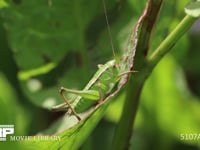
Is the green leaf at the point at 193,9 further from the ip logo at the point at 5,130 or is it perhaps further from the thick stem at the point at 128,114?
the ip logo at the point at 5,130

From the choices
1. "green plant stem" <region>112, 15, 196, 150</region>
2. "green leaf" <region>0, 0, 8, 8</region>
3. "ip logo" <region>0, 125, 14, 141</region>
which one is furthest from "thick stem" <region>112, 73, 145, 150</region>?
"green leaf" <region>0, 0, 8, 8</region>

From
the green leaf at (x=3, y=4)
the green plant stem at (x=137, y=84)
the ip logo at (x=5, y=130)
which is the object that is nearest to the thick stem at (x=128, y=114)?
the green plant stem at (x=137, y=84)

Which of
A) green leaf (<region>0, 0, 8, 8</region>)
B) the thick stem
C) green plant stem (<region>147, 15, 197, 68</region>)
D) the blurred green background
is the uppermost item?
green leaf (<region>0, 0, 8, 8</region>)

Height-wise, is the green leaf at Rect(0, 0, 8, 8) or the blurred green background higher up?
the green leaf at Rect(0, 0, 8, 8)

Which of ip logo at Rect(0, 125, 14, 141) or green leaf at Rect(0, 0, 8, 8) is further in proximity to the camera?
green leaf at Rect(0, 0, 8, 8)

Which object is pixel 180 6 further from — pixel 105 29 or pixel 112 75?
pixel 112 75

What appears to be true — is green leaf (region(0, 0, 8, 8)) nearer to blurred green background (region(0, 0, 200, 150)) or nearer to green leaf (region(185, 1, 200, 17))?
blurred green background (region(0, 0, 200, 150))

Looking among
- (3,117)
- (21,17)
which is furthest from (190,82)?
(3,117)
